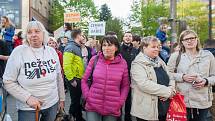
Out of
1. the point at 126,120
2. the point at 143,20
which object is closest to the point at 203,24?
the point at 143,20

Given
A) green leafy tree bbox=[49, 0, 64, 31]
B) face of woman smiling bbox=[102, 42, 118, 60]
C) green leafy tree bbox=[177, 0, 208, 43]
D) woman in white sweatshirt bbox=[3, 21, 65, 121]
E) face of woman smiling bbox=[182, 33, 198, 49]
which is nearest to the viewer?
woman in white sweatshirt bbox=[3, 21, 65, 121]

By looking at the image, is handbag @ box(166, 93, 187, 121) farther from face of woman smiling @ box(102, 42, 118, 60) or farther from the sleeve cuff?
face of woman smiling @ box(102, 42, 118, 60)

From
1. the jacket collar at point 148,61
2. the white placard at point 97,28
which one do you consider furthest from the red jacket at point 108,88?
the white placard at point 97,28

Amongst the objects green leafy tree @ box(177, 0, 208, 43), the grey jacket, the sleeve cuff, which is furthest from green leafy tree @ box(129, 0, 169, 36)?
the grey jacket

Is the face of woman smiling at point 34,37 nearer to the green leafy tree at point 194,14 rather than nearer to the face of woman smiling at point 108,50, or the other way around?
the face of woman smiling at point 108,50

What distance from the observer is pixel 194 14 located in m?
53.7

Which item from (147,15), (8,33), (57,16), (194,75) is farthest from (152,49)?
(57,16)

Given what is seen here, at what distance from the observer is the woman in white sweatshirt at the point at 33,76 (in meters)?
4.30

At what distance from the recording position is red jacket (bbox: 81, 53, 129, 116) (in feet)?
17.0

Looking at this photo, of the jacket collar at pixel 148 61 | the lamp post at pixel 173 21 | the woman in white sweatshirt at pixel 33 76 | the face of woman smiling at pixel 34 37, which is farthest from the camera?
the lamp post at pixel 173 21

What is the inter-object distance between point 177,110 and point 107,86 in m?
0.99

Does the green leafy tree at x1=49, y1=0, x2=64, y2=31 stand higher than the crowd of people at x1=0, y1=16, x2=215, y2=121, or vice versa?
the green leafy tree at x1=49, y1=0, x2=64, y2=31

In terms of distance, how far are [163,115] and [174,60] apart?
0.87 meters

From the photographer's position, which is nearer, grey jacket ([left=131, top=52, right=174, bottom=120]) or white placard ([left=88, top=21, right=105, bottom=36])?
grey jacket ([left=131, top=52, right=174, bottom=120])
